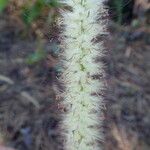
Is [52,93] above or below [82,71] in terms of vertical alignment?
below

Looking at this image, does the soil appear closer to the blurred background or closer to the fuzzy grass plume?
the blurred background

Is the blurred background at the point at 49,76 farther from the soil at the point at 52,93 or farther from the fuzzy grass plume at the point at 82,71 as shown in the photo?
the fuzzy grass plume at the point at 82,71

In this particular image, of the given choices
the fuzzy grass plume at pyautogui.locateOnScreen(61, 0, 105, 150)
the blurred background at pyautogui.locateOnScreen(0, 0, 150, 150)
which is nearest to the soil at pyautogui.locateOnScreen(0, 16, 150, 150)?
the blurred background at pyautogui.locateOnScreen(0, 0, 150, 150)

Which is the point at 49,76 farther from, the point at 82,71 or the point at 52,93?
the point at 82,71

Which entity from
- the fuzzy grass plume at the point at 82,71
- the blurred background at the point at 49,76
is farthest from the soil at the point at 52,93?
the fuzzy grass plume at the point at 82,71

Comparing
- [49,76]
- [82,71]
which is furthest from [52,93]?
[82,71]

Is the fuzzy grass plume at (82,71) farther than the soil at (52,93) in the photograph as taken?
No

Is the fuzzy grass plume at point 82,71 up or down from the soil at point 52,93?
up

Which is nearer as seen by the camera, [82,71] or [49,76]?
[82,71]
